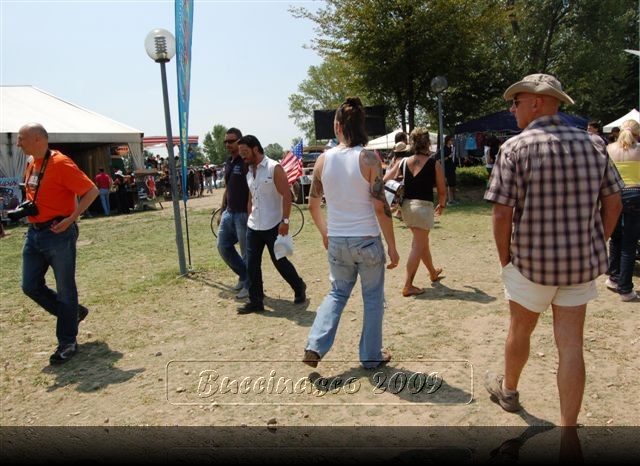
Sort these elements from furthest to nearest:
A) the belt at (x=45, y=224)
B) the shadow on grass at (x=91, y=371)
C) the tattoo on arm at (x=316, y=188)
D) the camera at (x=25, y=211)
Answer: the belt at (x=45, y=224), the camera at (x=25, y=211), the shadow on grass at (x=91, y=371), the tattoo on arm at (x=316, y=188)

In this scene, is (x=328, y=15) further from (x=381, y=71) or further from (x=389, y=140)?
(x=389, y=140)

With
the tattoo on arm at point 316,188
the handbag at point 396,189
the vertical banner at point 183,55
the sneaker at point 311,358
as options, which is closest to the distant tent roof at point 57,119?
the vertical banner at point 183,55

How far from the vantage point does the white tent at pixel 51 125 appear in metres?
18.4

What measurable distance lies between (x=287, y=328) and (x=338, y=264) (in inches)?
57.5

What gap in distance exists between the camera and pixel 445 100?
842 inches

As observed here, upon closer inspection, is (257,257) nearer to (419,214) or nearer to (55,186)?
(419,214)

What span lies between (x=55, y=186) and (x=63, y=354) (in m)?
1.39

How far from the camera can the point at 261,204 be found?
211 inches

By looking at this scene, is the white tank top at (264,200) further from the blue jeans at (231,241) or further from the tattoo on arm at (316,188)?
the tattoo on arm at (316,188)

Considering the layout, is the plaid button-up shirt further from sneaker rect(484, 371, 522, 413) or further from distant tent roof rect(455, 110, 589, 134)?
distant tent roof rect(455, 110, 589, 134)

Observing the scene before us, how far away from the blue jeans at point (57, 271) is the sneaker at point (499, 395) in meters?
3.27

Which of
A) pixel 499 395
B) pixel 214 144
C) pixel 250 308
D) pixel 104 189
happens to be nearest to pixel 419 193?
pixel 250 308

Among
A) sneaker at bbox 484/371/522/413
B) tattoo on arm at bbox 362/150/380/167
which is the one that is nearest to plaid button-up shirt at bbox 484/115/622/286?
sneaker at bbox 484/371/522/413

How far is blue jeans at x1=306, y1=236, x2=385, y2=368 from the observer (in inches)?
143
